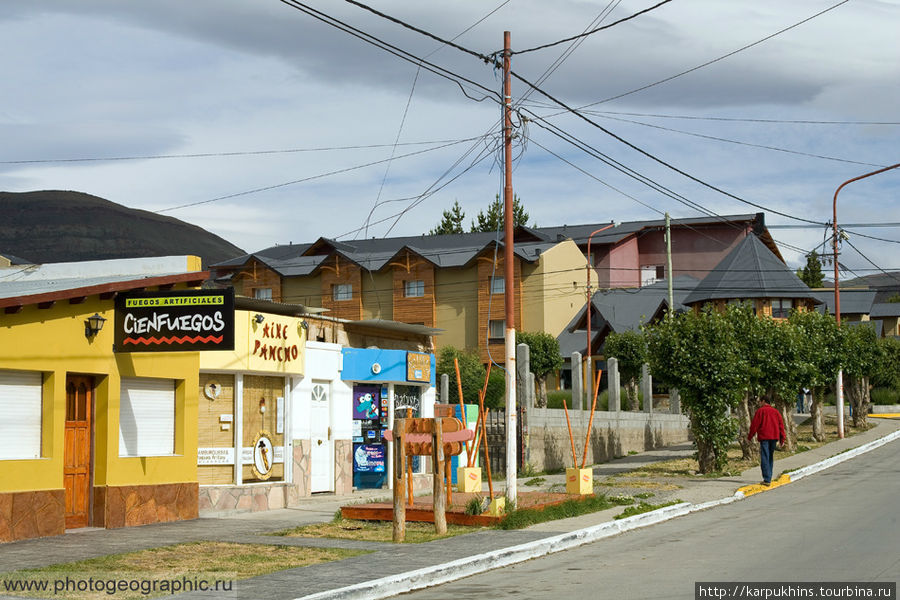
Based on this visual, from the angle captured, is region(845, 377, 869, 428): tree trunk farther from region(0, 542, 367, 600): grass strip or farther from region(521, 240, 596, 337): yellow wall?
region(0, 542, 367, 600): grass strip

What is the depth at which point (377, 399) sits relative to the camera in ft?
82.3

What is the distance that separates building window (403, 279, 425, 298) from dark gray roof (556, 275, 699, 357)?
31.8 ft

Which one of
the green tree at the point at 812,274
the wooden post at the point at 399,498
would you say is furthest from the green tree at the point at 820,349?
the green tree at the point at 812,274

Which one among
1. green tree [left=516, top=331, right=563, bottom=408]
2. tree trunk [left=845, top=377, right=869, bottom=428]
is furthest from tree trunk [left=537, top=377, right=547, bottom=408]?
tree trunk [left=845, top=377, right=869, bottom=428]

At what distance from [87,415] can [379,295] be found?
51254 millimetres

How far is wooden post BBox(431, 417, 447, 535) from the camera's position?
591 inches

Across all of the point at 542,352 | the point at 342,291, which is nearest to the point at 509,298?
the point at 542,352

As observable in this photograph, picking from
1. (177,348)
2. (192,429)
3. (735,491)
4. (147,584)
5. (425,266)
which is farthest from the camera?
(425,266)

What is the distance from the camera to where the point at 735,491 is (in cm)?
2136

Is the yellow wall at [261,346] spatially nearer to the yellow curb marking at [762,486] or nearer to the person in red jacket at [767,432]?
the yellow curb marking at [762,486]

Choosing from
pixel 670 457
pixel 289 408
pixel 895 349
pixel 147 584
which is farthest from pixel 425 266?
pixel 147 584

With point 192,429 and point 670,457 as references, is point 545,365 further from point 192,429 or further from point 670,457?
point 192,429

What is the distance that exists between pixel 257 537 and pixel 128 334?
4.27 metres

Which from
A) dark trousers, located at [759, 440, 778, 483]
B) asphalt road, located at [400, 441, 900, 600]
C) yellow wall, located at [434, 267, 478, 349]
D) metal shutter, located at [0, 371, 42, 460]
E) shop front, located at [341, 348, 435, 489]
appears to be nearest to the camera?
asphalt road, located at [400, 441, 900, 600]
